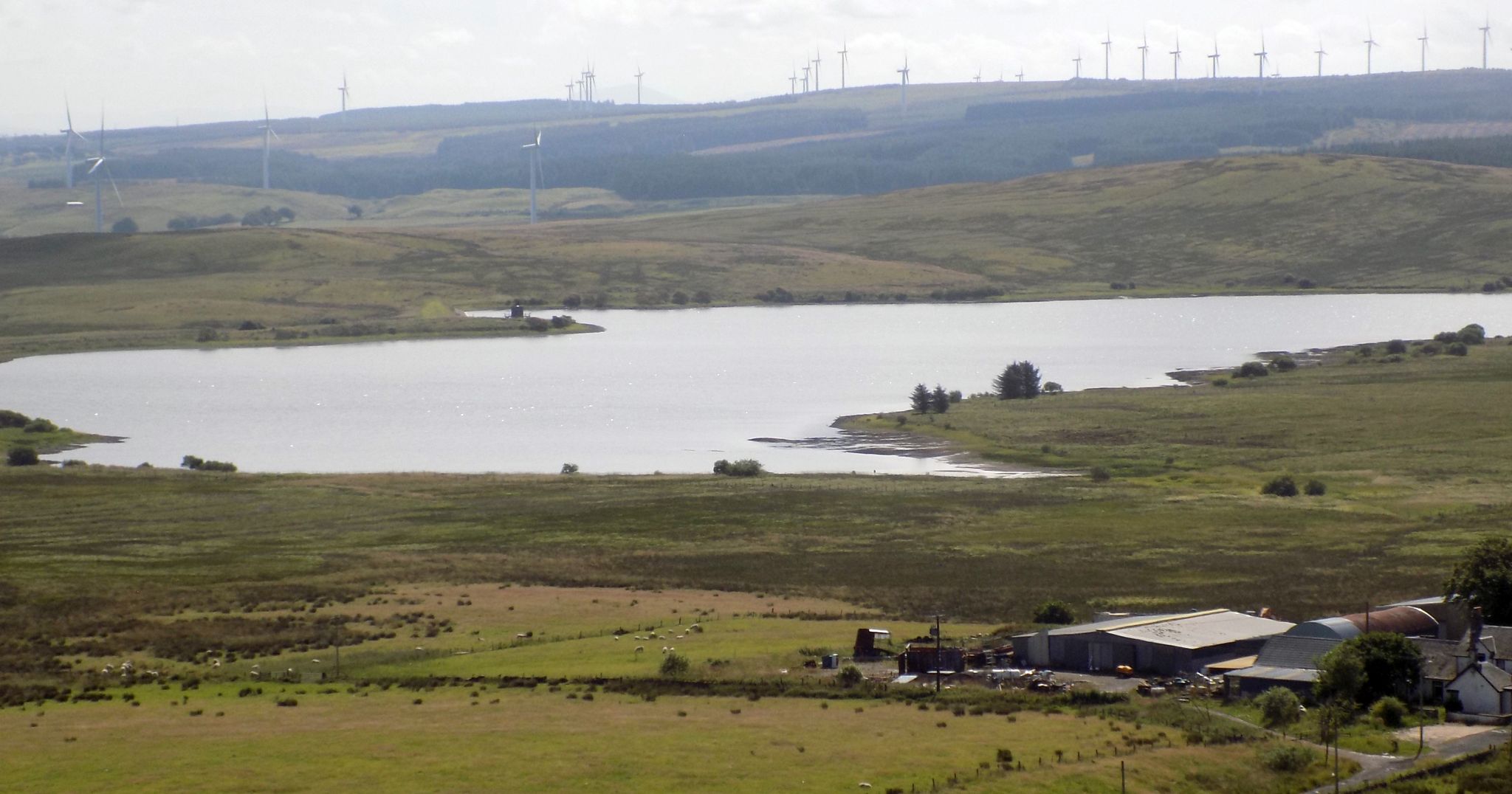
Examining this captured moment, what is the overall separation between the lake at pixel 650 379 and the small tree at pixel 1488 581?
36443 millimetres

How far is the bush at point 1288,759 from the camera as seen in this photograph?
3022cm

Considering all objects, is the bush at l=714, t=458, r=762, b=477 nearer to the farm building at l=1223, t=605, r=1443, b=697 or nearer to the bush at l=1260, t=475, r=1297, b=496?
the bush at l=1260, t=475, r=1297, b=496

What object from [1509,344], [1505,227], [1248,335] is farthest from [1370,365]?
[1505,227]

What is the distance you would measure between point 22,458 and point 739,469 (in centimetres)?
3244

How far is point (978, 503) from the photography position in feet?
213

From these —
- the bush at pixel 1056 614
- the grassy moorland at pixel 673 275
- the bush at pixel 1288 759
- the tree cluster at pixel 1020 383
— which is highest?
the grassy moorland at pixel 673 275

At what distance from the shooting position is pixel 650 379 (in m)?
118

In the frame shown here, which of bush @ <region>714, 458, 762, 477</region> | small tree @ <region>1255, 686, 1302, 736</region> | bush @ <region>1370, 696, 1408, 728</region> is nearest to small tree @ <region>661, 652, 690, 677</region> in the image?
small tree @ <region>1255, 686, 1302, 736</region>

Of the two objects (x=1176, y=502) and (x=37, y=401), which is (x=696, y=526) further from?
(x=37, y=401)

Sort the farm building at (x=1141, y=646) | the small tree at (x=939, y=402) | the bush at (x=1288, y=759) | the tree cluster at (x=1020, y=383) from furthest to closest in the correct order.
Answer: the tree cluster at (x=1020, y=383)
the small tree at (x=939, y=402)
the farm building at (x=1141, y=646)
the bush at (x=1288, y=759)

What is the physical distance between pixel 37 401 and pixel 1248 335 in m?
84.0

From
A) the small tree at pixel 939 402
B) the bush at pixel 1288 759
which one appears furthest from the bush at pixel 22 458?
the bush at pixel 1288 759

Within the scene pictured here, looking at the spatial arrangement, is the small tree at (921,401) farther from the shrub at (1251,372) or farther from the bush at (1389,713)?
the bush at (1389,713)

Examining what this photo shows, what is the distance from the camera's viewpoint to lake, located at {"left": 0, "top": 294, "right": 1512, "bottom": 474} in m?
88.1
